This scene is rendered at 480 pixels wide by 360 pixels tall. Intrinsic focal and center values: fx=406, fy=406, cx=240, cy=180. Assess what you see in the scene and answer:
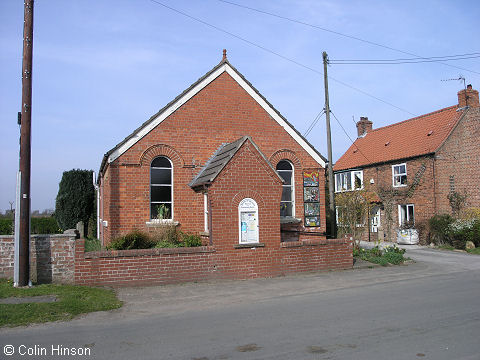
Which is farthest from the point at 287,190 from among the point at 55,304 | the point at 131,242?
the point at 55,304

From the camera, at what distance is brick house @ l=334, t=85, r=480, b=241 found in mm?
22812

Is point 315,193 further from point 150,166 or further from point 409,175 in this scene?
point 409,175

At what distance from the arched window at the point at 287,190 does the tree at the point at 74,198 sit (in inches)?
468

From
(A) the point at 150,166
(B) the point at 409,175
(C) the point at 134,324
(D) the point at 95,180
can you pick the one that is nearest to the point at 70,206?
(D) the point at 95,180

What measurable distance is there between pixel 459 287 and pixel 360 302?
349 centimetres

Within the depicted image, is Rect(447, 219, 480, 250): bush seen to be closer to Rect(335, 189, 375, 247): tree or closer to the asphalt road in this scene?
Rect(335, 189, 375, 247): tree

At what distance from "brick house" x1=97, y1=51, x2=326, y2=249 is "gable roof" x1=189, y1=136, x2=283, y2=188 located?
43mm

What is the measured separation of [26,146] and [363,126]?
93.1ft

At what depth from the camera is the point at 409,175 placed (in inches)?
962

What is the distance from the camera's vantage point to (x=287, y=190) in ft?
53.6

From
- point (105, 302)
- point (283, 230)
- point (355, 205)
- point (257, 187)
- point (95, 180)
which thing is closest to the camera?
point (105, 302)

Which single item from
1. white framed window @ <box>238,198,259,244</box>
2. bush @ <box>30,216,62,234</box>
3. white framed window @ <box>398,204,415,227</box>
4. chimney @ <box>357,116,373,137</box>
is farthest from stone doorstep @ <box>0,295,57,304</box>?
chimney @ <box>357,116,373,137</box>

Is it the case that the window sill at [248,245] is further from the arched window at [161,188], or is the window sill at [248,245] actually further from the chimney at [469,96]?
the chimney at [469,96]

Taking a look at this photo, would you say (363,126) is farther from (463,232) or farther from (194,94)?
(194,94)
